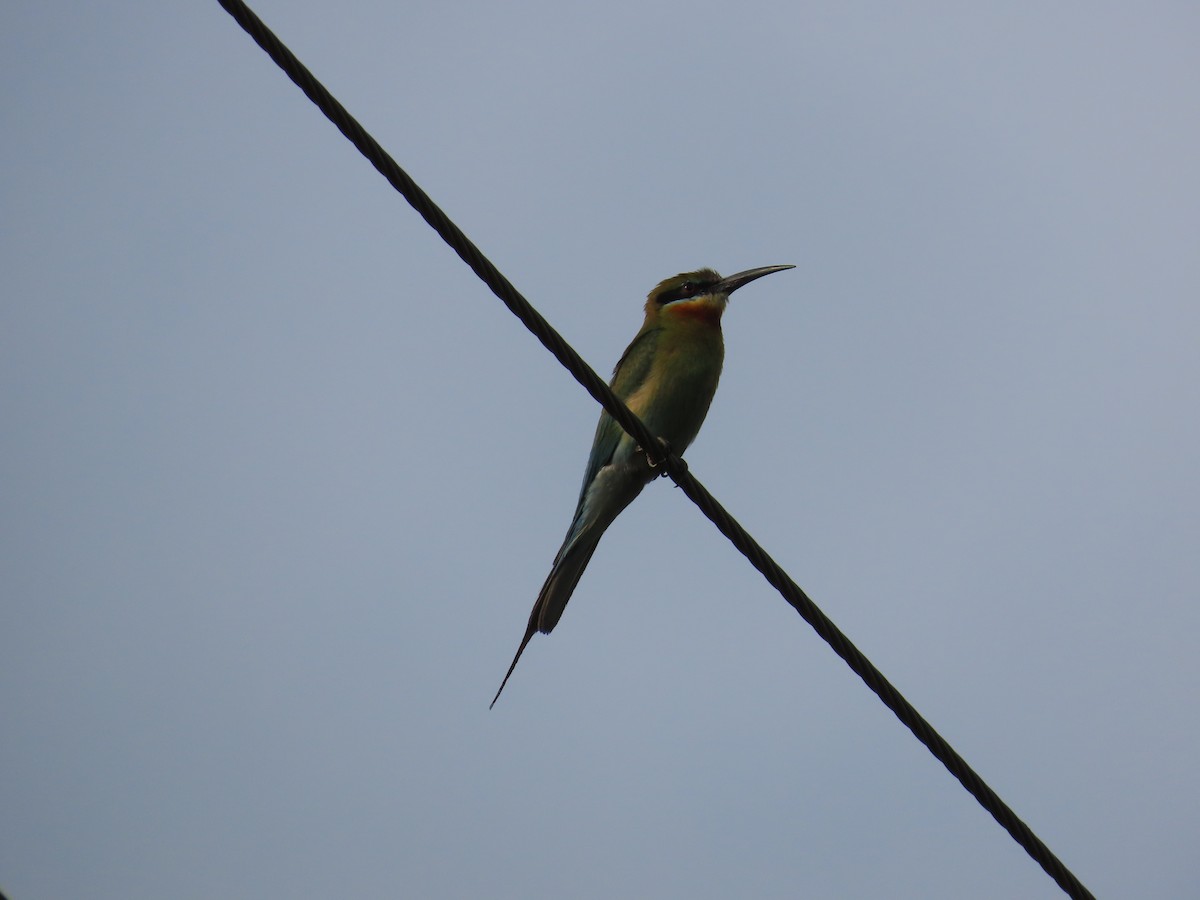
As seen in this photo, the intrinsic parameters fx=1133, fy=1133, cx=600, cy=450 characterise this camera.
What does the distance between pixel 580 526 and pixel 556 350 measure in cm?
183

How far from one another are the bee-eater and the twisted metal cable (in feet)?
4.41

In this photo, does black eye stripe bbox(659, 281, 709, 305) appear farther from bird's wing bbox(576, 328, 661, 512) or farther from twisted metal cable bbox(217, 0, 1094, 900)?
twisted metal cable bbox(217, 0, 1094, 900)

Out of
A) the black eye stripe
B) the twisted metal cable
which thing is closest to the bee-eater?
the black eye stripe

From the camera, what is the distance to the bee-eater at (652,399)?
14.6 feet

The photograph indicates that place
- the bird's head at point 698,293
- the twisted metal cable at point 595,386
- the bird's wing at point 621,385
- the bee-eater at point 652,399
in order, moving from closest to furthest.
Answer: the twisted metal cable at point 595,386 → the bee-eater at point 652,399 → the bird's wing at point 621,385 → the bird's head at point 698,293

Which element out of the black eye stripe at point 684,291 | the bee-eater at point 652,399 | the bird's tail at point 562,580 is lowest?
the bird's tail at point 562,580

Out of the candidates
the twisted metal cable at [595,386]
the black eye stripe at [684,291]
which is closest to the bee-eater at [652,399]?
the black eye stripe at [684,291]

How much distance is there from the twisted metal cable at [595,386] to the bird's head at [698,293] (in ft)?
7.76

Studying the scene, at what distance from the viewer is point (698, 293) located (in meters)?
5.27

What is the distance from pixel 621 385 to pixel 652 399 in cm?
28

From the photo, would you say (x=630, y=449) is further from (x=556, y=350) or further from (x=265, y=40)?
(x=265, y=40)

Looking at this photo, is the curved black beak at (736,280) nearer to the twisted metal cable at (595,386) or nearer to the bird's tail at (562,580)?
the bird's tail at (562,580)

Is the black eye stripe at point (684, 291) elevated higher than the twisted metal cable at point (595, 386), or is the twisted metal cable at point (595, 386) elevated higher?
the black eye stripe at point (684, 291)

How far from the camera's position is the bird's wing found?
4.58m
